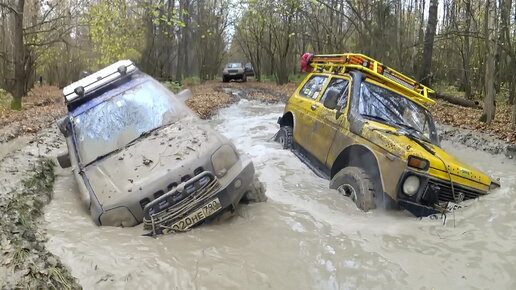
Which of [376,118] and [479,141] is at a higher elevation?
[376,118]

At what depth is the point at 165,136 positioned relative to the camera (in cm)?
513

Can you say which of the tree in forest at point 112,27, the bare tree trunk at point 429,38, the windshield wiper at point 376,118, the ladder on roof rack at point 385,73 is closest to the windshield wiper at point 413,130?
the windshield wiper at point 376,118

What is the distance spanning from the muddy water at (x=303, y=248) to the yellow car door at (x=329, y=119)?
900 millimetres

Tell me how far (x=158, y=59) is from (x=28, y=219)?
29219 mm

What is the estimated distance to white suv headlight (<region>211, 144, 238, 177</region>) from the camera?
4.66 metres

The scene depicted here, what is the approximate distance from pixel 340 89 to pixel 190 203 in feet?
11.0

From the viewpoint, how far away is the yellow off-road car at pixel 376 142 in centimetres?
496

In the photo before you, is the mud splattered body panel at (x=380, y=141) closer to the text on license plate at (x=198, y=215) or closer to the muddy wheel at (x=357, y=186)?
the muddy wheel at (x=357, y=186)

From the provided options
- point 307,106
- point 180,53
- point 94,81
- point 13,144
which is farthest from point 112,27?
point 94,81

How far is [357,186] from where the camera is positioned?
Answer: 5.40 metres

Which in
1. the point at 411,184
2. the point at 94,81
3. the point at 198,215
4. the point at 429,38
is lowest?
the point at 198,215

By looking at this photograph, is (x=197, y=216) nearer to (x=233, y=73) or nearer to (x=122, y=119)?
(x=122, y=119)

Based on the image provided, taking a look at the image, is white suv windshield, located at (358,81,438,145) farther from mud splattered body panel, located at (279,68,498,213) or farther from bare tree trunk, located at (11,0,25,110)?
bare tree trunk, located at (11,0,25,110)

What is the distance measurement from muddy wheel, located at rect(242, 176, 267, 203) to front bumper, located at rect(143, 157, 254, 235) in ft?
2.43
